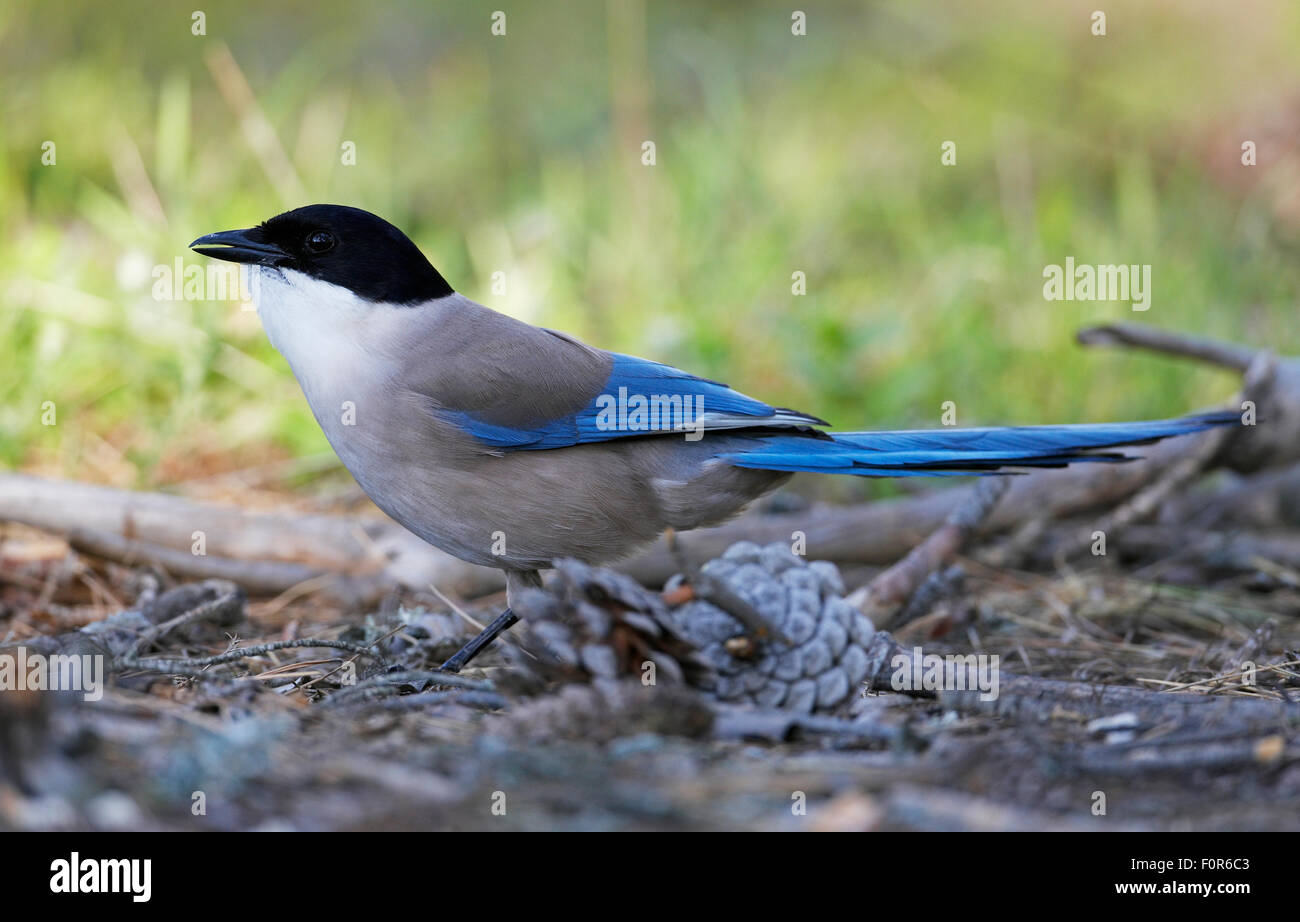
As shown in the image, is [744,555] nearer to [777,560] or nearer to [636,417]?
[777,560]

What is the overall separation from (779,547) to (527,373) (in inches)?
36.7

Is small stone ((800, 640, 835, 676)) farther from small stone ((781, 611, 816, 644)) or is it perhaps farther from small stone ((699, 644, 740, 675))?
small stone ((699, 644, 740, 675))

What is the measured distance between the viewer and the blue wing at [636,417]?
135 inches

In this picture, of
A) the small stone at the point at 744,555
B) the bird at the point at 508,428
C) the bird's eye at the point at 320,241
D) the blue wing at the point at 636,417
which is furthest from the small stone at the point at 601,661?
the bird's eye at the point at 320,241

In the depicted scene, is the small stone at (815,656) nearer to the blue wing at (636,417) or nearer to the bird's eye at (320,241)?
the blue wing at (636,417)

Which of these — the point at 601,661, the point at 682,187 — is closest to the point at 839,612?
the point at 601,661

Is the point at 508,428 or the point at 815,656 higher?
the point at 508,428

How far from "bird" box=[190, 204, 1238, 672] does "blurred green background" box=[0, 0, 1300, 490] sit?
1697 mm

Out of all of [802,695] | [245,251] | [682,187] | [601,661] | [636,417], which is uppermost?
[682,187]

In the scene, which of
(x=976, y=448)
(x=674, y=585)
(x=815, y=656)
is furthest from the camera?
(x=976, y=448)

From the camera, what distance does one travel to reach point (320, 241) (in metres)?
3.49

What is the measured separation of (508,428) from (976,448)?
4.00 ft
